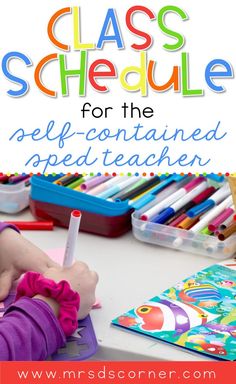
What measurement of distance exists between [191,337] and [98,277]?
16 cm

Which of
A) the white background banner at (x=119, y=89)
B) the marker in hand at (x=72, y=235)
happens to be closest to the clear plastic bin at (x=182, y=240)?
the white background banner at (x=119, y=89)

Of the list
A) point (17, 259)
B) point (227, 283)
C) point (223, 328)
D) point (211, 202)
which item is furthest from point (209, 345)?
point (211, 202)

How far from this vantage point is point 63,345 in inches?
30.9

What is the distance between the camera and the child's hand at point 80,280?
2.72ft

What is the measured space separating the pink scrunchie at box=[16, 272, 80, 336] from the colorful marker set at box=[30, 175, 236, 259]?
25 cm

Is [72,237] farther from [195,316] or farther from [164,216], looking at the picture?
[164,216]

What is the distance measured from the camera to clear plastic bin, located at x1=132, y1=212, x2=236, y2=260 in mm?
991

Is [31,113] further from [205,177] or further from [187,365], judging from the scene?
[187,365]

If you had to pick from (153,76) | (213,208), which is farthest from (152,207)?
(153,76)

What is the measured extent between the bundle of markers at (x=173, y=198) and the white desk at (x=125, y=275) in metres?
0.05

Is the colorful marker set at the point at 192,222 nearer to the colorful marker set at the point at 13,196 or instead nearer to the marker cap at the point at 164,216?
the marker cap at the point at 164,216

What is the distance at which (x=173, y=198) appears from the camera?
111cm

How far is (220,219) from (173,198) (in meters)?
0.10

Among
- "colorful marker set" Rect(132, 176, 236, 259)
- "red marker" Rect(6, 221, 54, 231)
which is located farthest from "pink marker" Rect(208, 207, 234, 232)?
"red marker" Rect(6, 221, 54, 231)
